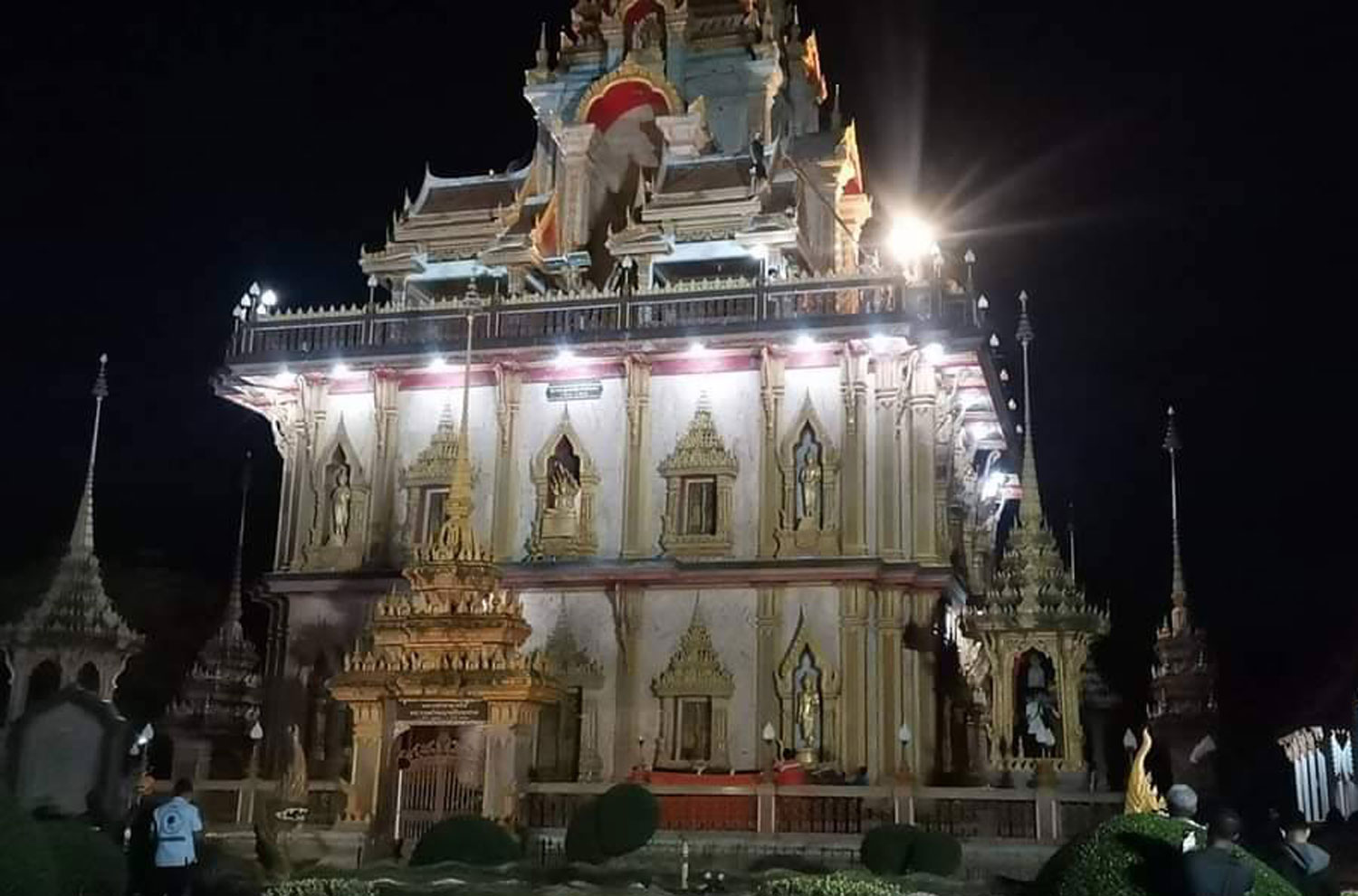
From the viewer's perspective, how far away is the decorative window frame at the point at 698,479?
28.1 meters

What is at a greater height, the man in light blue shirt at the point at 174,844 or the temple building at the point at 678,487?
the temple building at the point at 678,487

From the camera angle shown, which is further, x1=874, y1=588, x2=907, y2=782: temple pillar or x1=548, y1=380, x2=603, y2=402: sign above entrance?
x1=548, y1=380, x2=603, y2=402: sign above entrance

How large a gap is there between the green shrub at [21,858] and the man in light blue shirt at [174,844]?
1.90 meters

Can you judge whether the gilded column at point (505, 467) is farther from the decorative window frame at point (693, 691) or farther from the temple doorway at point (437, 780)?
the temple doorway at point (437, 780)

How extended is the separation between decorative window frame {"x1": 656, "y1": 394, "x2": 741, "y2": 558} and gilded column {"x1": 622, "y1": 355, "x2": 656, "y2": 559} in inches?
13.0

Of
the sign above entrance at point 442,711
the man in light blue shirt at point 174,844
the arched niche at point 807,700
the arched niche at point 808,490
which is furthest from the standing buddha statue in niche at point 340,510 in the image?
the man in light blue shirt at point 174,844

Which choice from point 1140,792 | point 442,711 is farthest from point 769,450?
point 1140,792

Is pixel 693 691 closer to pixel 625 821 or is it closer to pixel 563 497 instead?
pixel 563 497

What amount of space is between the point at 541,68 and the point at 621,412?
10682 mm

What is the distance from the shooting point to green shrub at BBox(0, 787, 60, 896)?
1138 centimetres

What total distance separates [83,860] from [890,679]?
16650 millimetres

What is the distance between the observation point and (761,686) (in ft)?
89.2

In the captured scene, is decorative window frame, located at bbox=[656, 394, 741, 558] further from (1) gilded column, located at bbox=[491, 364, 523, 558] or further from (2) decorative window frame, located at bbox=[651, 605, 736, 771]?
(1) gilded column, located at bbox=[491, 364, 523, 558]

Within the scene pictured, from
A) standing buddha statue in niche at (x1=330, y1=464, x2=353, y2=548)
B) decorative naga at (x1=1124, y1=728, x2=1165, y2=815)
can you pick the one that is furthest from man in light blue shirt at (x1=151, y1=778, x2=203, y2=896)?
standing buddha statue in niche at (x1=330, y1=464, x2=353, y2=548)
